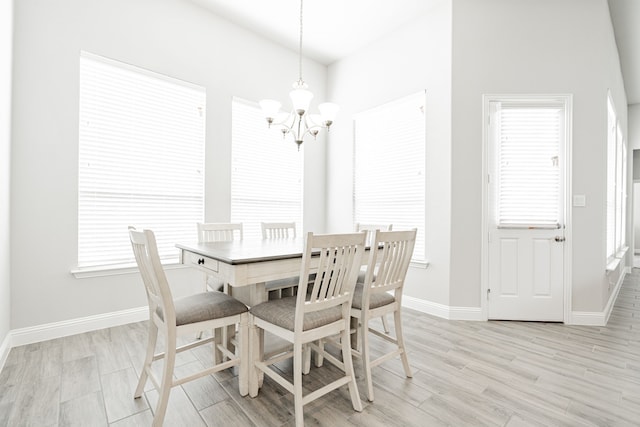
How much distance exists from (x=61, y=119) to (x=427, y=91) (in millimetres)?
3601

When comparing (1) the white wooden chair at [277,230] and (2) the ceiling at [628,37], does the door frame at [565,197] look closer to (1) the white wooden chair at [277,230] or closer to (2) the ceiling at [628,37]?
(2) the ceiling at [628,37]

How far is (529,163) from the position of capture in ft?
10.6

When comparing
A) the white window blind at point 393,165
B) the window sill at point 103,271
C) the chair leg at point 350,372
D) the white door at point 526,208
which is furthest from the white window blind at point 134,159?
the white door at point 526,208

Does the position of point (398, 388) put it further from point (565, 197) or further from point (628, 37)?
point (628, 37)

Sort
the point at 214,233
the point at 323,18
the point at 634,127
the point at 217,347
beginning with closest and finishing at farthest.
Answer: the point at 217,347 < the point at 214,233 < the point at 323,18 < the point at 634,127

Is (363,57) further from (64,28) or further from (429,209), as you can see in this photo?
(64,28)

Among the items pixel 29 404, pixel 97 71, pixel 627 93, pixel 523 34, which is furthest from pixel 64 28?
pixel 627 93

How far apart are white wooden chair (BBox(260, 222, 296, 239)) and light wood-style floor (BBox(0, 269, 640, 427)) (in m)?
1.27

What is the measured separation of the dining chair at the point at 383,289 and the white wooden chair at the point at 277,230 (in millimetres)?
1418

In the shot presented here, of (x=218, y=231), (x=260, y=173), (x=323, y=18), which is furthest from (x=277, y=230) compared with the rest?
(x=323, y=18)

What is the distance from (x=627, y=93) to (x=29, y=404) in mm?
9086

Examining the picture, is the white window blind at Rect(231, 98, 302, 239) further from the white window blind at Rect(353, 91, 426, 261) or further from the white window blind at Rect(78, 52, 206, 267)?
the white window blind at Rect(353, 91, 426, 261)

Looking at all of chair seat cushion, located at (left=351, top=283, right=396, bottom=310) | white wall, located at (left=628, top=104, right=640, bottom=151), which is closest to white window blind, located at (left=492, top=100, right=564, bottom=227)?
chair seat cushion, located at (left=351, top=283, right=396, bottom=310)

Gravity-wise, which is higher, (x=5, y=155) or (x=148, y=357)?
(x=5, y=155)
